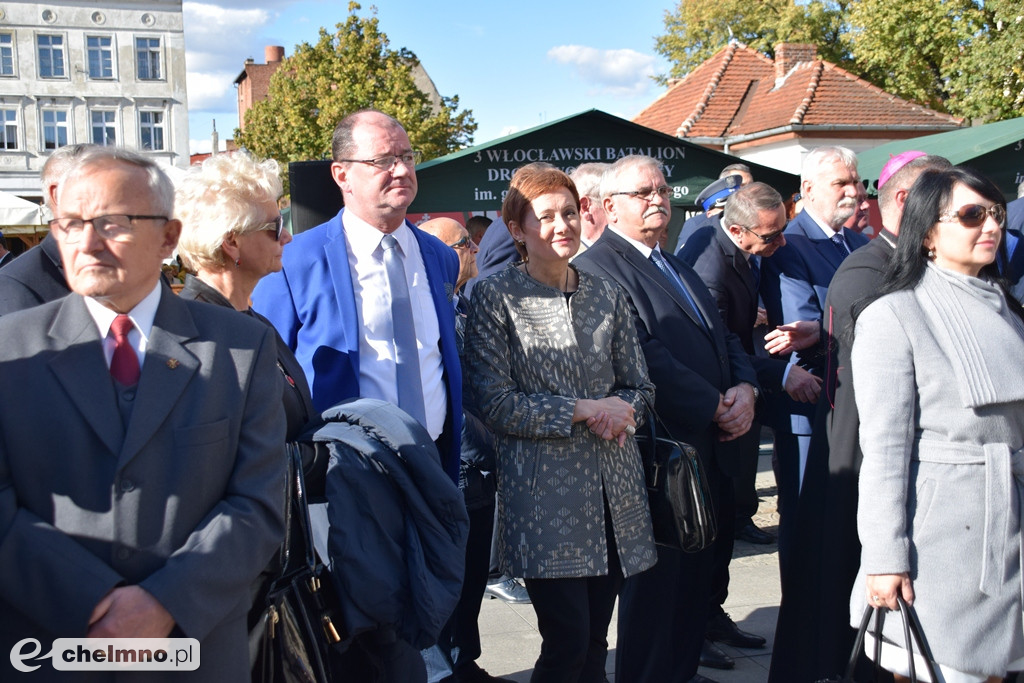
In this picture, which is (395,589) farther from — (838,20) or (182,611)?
(838,20)

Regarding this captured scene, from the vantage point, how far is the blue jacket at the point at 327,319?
10.6ft

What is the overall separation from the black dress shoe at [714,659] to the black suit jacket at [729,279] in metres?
1.40

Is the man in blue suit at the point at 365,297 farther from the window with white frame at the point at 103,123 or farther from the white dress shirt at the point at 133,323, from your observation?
the window with white frame at the point at 103,123

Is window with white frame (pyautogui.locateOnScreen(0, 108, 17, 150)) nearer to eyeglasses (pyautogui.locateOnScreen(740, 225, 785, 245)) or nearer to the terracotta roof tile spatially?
the terracotta roof tile

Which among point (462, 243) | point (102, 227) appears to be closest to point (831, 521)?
point (102, 227)

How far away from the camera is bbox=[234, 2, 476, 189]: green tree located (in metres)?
25.1

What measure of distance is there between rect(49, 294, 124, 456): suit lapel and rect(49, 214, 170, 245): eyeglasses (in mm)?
165

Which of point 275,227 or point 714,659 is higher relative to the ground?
point 275,227

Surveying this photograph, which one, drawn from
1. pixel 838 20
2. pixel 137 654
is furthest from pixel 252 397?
pixel 838 20

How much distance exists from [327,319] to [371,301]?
180mm

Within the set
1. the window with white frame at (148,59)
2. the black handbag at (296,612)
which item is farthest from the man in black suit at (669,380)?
the window with white frame at (148,59)

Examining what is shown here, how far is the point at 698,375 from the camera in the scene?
373 centimetres

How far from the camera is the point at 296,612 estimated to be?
2346mm

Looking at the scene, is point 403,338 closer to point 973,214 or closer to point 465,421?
point 465,421
